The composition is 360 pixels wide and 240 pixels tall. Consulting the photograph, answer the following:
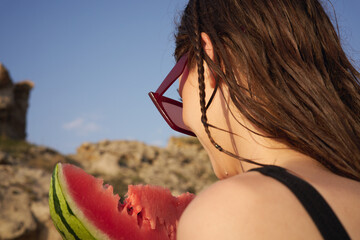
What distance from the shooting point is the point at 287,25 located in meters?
1.14

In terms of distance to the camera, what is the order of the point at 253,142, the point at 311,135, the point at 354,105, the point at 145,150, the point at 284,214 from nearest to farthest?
the point at 284,214 → the point at 311,135 → the point at 253,142 → the point at 354,105 → the point at 145,150

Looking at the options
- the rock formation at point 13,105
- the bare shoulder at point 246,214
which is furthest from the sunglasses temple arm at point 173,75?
the rock formation at point 13,105

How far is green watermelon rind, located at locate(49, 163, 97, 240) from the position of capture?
111cm

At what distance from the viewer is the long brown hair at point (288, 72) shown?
1.00 metres

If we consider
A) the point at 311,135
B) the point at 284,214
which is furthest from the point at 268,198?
the point at 311,135

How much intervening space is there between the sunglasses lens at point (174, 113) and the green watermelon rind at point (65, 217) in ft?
2.17

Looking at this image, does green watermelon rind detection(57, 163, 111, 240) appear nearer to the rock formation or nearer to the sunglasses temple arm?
the sunglasses temple arm

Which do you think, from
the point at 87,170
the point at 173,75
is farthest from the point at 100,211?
the point at 87,170

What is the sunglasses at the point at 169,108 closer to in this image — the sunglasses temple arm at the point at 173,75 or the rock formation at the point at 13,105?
the sunglasses temple arm at the point at 173,75

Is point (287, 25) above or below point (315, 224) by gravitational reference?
above

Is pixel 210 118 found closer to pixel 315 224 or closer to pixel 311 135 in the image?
pixel 311 135

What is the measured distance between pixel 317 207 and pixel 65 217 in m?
0.81

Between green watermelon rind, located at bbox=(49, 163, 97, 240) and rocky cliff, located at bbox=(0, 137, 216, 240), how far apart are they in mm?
4457

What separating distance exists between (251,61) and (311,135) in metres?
0.29
